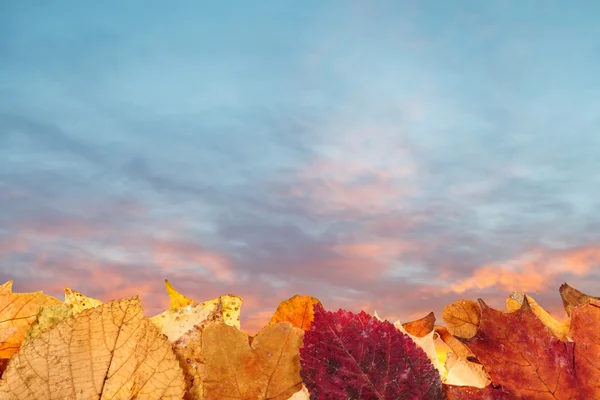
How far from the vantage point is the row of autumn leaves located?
0.91 m

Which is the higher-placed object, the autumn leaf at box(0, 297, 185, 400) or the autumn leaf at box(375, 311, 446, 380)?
the autumn leaf at box(375, 311, 446, 380)

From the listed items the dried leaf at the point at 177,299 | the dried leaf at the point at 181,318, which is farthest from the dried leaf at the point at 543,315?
the dried leaf at the point at 177,299

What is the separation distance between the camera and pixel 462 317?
1.38m

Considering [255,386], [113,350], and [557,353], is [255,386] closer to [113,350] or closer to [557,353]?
[113,350]

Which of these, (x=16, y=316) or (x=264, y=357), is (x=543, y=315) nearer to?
(x=264, y=357)

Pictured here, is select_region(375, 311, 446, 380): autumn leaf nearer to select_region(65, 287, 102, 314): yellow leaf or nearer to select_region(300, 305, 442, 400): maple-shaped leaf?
select_region(300, 305, 442, 400): maple-shaped leaf

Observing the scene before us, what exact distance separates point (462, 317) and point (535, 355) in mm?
278

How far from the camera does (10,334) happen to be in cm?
121

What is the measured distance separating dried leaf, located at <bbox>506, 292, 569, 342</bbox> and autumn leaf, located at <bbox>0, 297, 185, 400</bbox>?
2.55 ft

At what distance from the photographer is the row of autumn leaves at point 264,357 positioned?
2.98 feet

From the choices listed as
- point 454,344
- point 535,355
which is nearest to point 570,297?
point 454,344

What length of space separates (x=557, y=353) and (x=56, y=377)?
3.18 ft

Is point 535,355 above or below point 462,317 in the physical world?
below

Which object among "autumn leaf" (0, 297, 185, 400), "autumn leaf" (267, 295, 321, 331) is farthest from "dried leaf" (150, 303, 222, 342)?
"autumn leaf" (267, 295, 321, 331)
